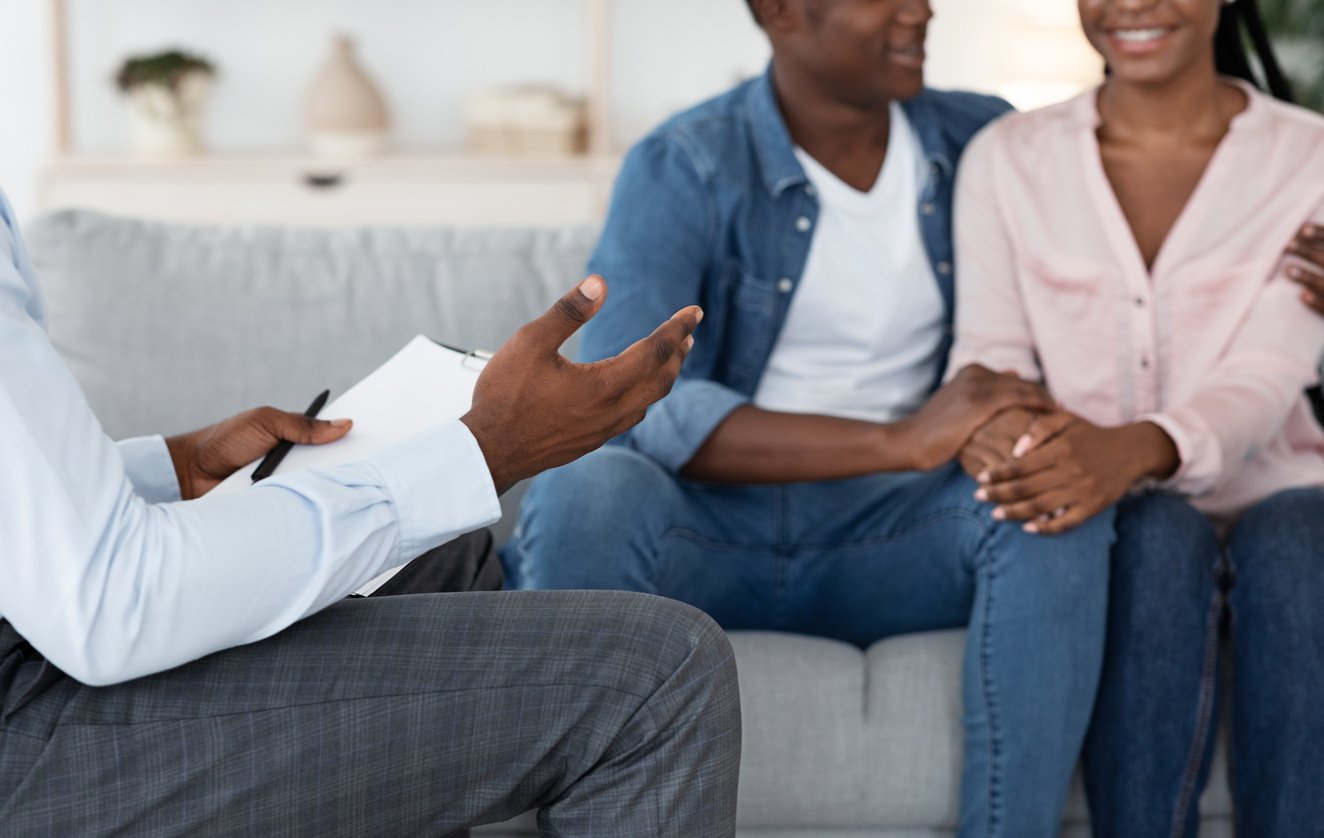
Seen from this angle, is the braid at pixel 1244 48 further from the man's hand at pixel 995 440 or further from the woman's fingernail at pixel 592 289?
the woman's fingernail at pixel 592 289

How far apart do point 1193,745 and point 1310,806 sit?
113mm

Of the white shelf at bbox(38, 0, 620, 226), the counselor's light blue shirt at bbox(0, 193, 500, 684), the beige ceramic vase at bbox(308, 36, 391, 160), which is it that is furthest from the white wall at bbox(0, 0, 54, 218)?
the counselor's light blue shirt at bbox(0, 193, 500, 684)

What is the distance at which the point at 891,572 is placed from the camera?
1553 mm

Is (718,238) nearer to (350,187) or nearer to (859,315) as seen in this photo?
(859,315)

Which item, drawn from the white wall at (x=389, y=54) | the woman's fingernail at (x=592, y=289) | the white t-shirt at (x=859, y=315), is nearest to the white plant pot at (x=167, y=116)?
the white wall at (x=389, y=54)

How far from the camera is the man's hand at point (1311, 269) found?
158 centimetres

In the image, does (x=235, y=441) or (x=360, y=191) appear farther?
(x=360, y=191)

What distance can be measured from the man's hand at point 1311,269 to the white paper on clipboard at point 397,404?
94 cm

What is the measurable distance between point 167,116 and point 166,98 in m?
0.04

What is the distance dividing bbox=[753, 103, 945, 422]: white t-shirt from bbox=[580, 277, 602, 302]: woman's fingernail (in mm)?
792

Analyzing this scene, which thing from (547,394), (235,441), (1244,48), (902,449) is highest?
(1244,48)

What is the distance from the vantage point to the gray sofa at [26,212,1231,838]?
1.45 metres

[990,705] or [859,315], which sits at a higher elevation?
[859,315]

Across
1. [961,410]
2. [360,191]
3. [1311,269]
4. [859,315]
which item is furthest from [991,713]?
[360,191]
